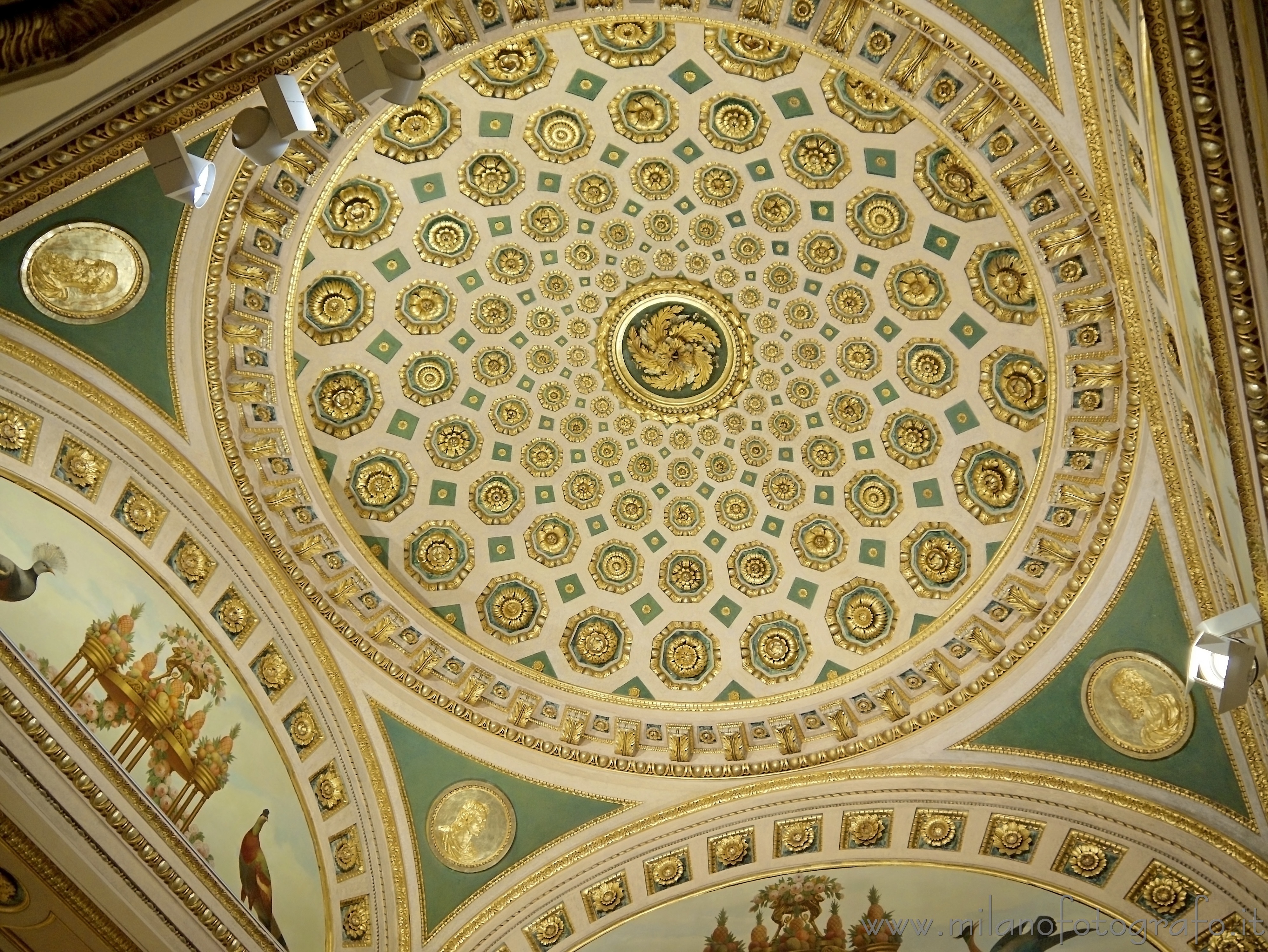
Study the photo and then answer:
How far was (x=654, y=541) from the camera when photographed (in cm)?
1666

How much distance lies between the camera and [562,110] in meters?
14.1

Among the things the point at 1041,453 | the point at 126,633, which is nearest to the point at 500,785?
the point at 126,633

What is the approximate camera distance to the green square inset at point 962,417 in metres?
14.8

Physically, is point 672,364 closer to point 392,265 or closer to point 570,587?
point 570,587

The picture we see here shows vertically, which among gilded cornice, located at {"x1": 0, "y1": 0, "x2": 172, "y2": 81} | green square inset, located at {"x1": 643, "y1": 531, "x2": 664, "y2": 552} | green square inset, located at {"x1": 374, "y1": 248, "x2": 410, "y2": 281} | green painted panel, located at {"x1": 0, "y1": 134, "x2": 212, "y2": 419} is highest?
green square inset, located at {"x1": 374, "y1": 248, "x2": 410, "y2": 281}

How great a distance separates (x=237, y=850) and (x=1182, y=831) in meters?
11.6

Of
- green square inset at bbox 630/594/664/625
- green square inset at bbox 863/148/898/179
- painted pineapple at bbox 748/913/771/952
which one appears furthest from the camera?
Result: green square inset at bbox 630/594/664/625

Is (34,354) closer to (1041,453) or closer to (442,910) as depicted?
(442,910)

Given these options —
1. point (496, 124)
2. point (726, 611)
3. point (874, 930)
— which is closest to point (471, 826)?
point (726, 611)

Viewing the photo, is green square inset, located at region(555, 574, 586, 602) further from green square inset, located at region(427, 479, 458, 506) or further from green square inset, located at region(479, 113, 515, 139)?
green square inset, located at region(479, 113, 515, 139)

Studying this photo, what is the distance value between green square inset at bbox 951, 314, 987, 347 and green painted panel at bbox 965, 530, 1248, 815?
3.64 meters

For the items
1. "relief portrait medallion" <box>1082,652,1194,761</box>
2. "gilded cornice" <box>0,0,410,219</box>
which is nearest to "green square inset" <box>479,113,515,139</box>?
"gilded cornice" <box>0,0,410,219</box>

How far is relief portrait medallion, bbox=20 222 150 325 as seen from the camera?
10.4 metres

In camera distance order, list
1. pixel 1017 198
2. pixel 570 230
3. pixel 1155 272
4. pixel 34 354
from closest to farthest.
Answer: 1. pixel 1155 272
2. pixel 34 354
3. pixel 1017 198
4. pixel 570 230
